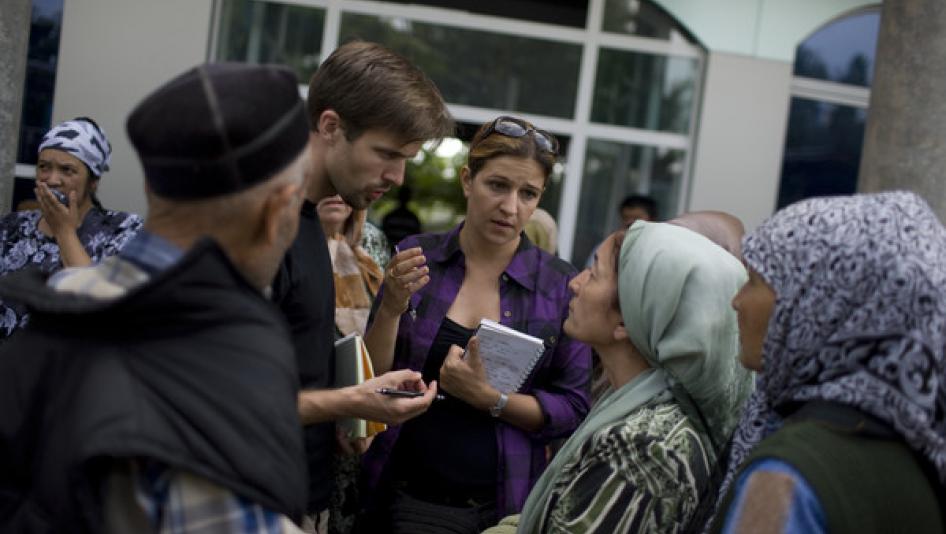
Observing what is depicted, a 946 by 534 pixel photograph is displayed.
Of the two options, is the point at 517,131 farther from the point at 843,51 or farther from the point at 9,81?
the point at 843,51

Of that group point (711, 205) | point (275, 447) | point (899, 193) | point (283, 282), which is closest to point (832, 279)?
point (899, 193)

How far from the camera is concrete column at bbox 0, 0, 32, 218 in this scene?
200 inches

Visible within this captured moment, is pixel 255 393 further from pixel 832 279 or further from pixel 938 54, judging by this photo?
pixel 938 54

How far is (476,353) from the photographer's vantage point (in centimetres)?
318

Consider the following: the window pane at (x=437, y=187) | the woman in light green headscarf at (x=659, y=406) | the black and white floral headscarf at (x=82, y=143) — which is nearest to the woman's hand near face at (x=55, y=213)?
the black and white floral headscarf at (x=82, y=143)

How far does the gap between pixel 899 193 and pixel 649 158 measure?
633 cm

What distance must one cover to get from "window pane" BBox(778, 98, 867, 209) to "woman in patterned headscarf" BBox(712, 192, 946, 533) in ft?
21.9

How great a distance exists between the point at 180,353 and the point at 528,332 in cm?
218

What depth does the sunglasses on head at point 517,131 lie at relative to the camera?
362cm

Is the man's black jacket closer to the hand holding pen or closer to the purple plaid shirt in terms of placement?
the hand holding pen

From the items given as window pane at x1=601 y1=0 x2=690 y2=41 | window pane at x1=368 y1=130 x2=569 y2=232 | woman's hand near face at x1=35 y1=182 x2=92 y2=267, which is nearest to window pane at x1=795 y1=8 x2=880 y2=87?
window pane at x1=601 y1=0 x2=690 y2=41

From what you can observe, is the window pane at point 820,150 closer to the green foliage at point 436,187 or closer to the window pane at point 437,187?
the window pane at point 437,187

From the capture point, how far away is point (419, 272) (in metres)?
3.09

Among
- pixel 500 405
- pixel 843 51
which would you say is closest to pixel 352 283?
pixel 500 405
